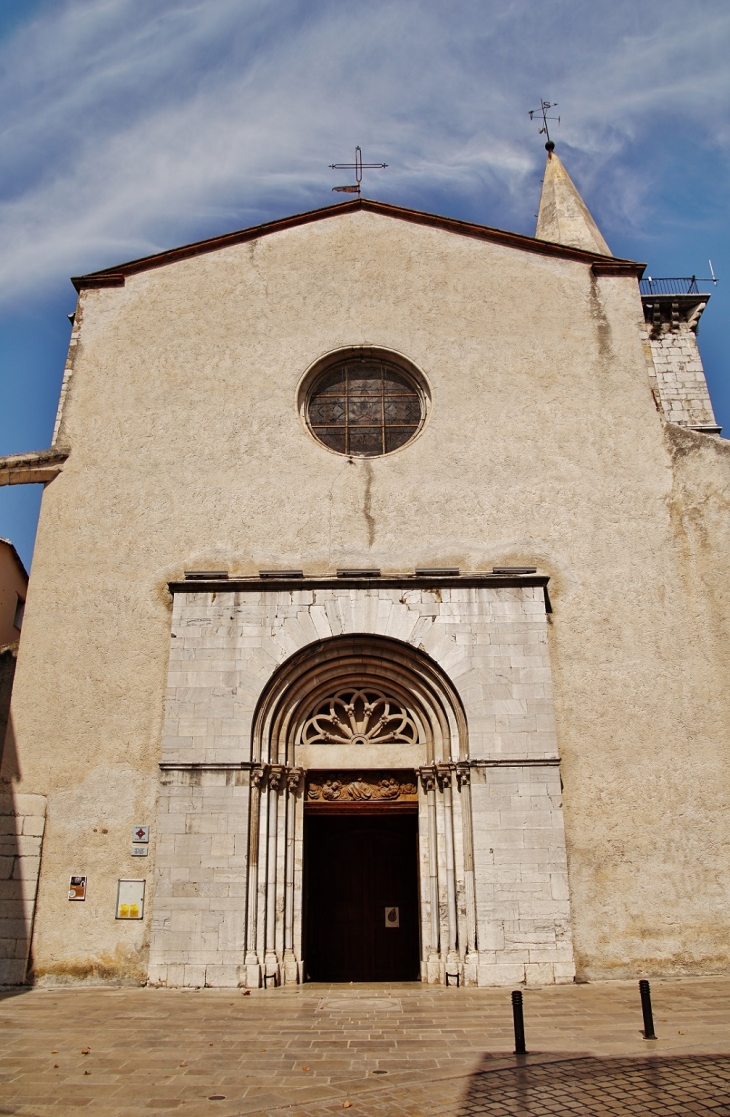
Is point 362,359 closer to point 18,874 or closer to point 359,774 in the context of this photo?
point 359,774

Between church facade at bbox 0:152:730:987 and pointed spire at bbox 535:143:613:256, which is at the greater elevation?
pointed spire at bbox 535:143:613:256

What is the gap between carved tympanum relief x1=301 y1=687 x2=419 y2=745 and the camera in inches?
417

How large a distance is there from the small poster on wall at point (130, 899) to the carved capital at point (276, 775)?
1.86m

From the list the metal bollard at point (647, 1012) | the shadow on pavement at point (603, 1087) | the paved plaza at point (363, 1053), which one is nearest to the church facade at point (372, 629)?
the paved plaza at point (363, 1053)

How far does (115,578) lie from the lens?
36.9 feet

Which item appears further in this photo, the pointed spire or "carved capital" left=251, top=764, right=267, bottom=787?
the pointed spire

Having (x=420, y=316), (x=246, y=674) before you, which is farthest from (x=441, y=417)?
(x=246, y=674)

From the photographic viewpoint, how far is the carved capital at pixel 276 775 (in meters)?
9.99

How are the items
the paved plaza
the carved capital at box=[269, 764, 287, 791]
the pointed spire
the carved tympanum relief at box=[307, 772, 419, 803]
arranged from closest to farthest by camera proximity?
the paved plaza
the carved capital at box=[269, 764, 287, 791]
the carved tympanum relief at box=[307, 772, 419, 803]
the pointed spire

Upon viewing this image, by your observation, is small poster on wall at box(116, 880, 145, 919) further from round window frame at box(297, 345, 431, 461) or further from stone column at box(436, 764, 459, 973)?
round window frame at box(297, 345, 431, 461)

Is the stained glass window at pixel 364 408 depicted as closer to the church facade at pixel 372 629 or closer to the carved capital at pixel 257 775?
the church facade at pixel 372 629

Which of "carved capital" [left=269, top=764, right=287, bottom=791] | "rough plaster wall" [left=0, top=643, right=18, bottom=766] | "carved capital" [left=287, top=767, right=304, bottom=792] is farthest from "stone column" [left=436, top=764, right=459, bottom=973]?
"rough plaster wall" [left=0, top=643, right=18, bottom=766]

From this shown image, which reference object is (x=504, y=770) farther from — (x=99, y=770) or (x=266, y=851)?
(x=99, y=770)

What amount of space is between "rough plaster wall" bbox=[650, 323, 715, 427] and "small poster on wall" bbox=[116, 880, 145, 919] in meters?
9.81
